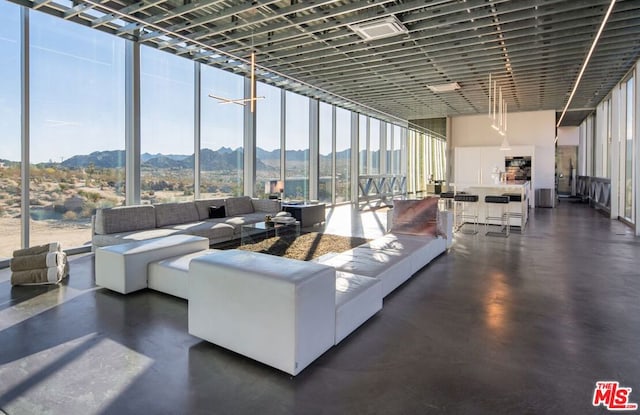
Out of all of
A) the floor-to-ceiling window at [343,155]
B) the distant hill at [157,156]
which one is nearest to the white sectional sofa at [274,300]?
the distant hill at [157,156]

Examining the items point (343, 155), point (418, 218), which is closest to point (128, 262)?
point (418, 218)

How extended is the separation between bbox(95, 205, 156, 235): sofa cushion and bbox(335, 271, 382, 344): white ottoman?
3602mm

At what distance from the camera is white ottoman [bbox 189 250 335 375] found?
2.40 metres

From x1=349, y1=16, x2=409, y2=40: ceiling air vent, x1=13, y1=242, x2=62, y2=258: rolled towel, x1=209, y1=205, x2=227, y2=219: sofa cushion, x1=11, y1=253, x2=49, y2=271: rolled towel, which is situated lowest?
x1=11, y1=253, x2=49, y2=271: rolled towel

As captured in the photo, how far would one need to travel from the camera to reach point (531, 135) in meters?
13.7

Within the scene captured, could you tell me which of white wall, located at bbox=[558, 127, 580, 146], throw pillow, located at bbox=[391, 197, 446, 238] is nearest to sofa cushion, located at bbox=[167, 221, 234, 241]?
throw pillow, located at bbox=[391, 197, 446, 238]

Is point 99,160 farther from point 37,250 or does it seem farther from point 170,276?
point 170,276

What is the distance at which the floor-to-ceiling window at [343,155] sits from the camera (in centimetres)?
1290

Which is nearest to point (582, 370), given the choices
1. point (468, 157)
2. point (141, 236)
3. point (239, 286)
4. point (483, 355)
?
point (483, 355)

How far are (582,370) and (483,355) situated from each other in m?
0.58

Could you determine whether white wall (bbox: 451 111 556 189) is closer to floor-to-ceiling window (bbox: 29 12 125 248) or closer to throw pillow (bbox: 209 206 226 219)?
throw pillow (bbox: 209 206 226 219)

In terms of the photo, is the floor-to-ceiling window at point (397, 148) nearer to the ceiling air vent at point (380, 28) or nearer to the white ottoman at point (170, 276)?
the ceiling air vent at point (380, 28)

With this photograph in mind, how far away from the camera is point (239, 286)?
8.52ft

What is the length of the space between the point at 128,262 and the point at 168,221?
239 cm
